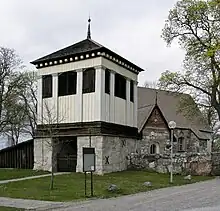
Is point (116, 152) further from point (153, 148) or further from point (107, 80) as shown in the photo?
point (153, 148)

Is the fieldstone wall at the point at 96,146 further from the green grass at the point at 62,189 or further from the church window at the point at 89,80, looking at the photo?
the green grass at the point at 62,189

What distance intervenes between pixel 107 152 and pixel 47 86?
270 inches

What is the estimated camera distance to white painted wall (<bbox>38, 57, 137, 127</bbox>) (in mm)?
28484

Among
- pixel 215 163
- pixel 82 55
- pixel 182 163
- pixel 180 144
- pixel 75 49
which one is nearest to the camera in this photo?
pixel 82 55

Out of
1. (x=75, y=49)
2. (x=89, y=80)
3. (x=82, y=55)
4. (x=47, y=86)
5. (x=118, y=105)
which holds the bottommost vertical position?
(x=118, y=105)

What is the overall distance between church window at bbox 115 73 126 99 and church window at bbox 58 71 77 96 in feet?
10.1

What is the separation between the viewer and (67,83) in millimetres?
30312

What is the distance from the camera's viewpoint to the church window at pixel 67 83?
98.4ft

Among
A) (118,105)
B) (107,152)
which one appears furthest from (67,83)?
(107,152)

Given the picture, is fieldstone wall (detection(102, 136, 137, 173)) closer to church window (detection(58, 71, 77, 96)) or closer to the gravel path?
church window (detection(58, 71, 77, 96))

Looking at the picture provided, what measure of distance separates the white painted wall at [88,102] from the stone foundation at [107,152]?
4.30 ft

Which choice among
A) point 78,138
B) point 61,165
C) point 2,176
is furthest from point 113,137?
point 2,176

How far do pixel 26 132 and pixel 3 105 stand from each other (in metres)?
17.3

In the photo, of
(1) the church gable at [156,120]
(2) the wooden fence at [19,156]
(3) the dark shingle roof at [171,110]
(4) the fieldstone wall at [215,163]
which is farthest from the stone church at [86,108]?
(3) the dark shingle roof at [171,110]
